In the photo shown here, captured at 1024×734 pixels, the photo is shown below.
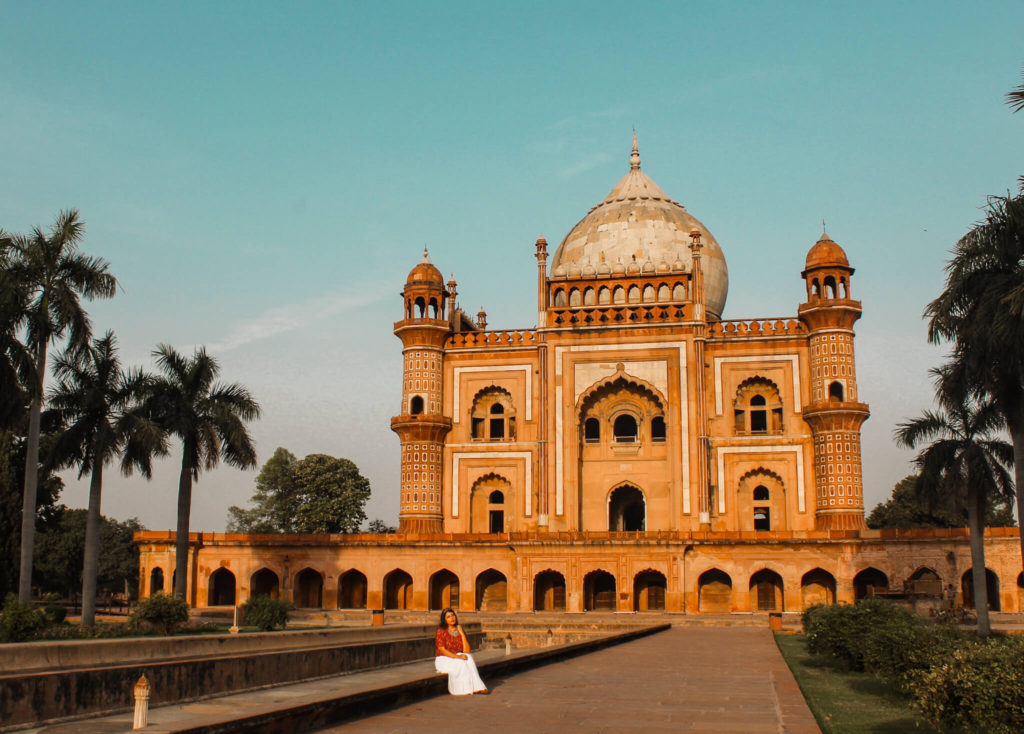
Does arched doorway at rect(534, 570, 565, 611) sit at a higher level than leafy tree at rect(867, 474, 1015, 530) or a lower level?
lower

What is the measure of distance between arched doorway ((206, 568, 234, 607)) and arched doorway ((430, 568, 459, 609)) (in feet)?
26.8

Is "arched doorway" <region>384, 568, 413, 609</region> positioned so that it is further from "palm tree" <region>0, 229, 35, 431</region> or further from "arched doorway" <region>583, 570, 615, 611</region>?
"palm tree" <region>0, 229, 35, 431</region>

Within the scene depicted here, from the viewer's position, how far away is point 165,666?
11.7 meters

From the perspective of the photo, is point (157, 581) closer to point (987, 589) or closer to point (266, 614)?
point (266, 614)

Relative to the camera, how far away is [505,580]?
135 feet

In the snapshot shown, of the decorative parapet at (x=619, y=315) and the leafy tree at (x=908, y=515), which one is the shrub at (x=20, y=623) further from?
the leafy tree at (x=908, y=515)

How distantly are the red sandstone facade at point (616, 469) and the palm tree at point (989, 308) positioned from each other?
18666 mm

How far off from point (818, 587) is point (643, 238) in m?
17.0

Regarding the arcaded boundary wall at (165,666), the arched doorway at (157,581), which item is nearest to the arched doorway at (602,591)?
the arched doorway at (157,581)

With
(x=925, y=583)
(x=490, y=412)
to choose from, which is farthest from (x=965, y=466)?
(x=490, y=412)

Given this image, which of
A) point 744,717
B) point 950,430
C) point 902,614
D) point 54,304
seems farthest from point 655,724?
point 54,304

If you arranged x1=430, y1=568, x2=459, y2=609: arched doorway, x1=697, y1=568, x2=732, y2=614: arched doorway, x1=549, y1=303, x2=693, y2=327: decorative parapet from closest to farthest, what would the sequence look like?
x1=697, y1=568, x2=732, y2=614: arched doorway < x1=430, y1=568, x2=459, y2=609: arched doorway < x1=549, y1=303, x2=693, y2=327: decorative parapet

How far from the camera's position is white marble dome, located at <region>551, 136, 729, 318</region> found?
46.6 meters

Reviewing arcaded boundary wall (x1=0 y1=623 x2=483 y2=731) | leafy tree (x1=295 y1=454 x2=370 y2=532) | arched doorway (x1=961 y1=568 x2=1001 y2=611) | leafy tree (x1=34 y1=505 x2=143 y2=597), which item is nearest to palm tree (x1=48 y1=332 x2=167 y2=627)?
arcaded boundary wall (x1=0 y1=623 x2=483 y2=731)
